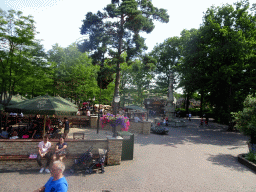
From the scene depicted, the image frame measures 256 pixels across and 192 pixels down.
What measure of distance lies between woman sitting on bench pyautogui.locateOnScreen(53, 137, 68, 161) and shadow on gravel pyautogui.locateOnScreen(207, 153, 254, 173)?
7.81 metres

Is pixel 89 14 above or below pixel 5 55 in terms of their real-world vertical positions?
above

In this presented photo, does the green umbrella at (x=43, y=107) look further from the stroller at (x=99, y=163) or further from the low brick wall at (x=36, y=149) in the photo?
the stroller at (x=99, y=163)

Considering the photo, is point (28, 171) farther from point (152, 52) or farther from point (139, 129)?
point (152, 52)

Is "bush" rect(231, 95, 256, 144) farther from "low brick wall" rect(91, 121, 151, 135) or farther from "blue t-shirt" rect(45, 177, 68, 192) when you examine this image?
"blue t-shirt" rect(45, 177, 68, 192)

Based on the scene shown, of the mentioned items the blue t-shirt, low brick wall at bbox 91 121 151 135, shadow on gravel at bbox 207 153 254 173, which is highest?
the blue t-shirt

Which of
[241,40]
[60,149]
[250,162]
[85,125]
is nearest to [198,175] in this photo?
[250,162]

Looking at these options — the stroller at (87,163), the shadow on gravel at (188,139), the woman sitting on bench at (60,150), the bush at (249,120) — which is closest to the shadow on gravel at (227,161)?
the bush at (249,120)

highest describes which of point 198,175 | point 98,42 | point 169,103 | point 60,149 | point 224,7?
point 224,7

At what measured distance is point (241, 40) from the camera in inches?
805

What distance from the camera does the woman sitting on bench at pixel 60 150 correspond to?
729cm

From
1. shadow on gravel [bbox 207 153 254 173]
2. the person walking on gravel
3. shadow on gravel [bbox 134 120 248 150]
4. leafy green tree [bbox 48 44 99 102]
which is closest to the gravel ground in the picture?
shadow on gravel [bbox 207 153 254 173]

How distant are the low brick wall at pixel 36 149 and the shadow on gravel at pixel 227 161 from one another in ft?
18.4

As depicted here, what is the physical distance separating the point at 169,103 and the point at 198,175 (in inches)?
810

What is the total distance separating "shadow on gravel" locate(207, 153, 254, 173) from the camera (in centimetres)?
942
